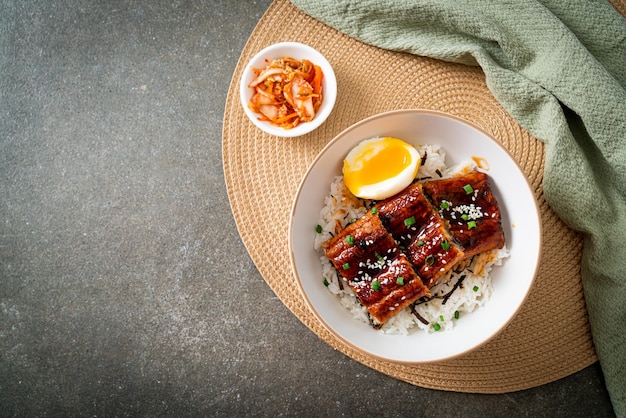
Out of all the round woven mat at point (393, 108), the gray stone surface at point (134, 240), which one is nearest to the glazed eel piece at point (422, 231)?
the round woven mat at point (393, 108)

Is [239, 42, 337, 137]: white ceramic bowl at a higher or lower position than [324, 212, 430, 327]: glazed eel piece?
higher

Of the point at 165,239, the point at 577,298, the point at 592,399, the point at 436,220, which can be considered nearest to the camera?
the point at 436,220

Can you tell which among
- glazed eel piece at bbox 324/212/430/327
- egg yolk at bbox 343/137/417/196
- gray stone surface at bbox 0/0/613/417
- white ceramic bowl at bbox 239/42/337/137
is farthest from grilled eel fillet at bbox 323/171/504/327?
gray stone surface at bbox 0/0/613/417

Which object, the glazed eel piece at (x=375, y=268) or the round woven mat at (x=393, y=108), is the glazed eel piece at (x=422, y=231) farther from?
the round woven mat at (x=393, y=108)

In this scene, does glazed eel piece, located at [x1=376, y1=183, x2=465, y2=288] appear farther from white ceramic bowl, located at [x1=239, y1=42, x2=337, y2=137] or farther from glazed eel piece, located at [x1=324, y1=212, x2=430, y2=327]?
white ceramic bowl, located at [x1=239, y1=42, x2=337, y2=137]

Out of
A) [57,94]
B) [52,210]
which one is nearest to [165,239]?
[52,210]

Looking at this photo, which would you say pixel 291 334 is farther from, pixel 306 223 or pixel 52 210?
pixel 52 210
